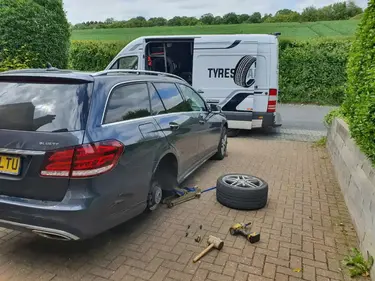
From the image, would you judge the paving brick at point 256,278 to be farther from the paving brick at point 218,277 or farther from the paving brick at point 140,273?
the paving brick at point 140,273

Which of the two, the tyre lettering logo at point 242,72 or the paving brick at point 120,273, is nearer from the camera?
the paving brick at point 120,273

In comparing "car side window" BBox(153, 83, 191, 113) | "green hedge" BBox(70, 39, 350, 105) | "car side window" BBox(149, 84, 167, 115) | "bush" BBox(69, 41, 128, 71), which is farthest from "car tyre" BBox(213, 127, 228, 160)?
"bush" BBox(69, 41, 128, 71)

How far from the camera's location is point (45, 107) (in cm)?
261

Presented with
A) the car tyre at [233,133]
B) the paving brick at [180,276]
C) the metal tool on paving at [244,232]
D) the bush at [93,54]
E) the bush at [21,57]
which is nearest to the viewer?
the paving brick at [180,276]

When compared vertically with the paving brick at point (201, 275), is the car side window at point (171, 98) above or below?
above

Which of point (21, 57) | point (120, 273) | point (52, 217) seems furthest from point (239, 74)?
point (52, 217)

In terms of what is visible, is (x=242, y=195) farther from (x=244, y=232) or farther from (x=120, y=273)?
(x=120, y=273)

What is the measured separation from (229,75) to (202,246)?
5947 millimetres

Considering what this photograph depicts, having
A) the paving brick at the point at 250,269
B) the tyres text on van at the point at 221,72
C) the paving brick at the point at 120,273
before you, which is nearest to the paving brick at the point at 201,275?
the paving brick at the point at 250,269

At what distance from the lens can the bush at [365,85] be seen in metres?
3.07

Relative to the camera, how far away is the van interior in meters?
9.28

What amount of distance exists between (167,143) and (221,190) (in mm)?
1085

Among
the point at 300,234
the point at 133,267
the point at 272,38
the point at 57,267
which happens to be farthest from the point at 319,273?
the point at 272,38

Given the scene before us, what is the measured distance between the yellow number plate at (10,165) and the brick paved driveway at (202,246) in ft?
2.96
